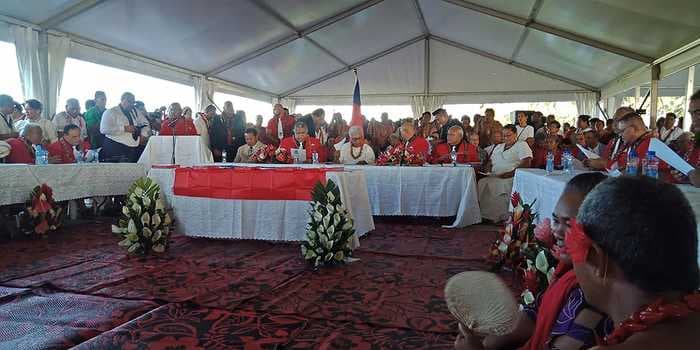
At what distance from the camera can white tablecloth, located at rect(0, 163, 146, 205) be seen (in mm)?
4656

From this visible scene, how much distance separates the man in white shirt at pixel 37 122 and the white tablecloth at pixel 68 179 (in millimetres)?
1205

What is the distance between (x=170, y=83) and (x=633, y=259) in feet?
36.8

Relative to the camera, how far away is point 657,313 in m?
0.73

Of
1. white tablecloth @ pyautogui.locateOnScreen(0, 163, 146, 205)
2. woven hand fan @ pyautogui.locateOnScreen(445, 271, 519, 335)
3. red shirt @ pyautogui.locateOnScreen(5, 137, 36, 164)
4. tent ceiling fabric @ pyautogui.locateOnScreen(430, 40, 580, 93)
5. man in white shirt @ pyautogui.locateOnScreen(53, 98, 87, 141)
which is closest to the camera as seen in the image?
woven hand fan @ pyautogui.locateOnScreen(445, 271, 519, 335)

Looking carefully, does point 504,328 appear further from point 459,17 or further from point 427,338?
point 459,17

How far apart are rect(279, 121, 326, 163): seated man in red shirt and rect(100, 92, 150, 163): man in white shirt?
8.01 ft

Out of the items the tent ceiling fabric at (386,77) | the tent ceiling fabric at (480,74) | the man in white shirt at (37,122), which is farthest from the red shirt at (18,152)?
the tent ceiling fabric at (480,74)

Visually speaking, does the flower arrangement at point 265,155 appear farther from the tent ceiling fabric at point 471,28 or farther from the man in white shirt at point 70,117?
the tent ceiling fabric at point 471,28

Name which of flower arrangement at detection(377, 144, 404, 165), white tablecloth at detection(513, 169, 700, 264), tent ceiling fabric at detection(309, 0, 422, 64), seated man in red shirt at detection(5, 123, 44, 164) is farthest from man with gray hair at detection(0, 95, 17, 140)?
tent ceiling fabric at detection(309, 0, 422, 64)

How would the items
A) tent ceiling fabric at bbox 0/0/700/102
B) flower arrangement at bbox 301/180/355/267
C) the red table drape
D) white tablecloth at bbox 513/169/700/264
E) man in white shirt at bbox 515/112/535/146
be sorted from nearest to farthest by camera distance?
white tablecloth at bbox 513/169/700/264, flower arrangement at bbox 301/180/355/267, the red table drape, tent ceiling fabric at bbox 0/0/700/102, man in white shirt at bbox 515/112/535/146

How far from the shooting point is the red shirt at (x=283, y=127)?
26.1ft

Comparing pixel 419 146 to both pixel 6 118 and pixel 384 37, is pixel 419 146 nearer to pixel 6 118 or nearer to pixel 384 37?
pixel 6 118

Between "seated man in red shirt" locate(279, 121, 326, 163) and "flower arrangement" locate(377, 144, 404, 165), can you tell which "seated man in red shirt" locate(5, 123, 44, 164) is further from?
"flower arrangement" locate(377, 144, 404, 165)

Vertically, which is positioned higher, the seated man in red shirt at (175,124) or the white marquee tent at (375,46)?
the white marquee tent at (375,46)
